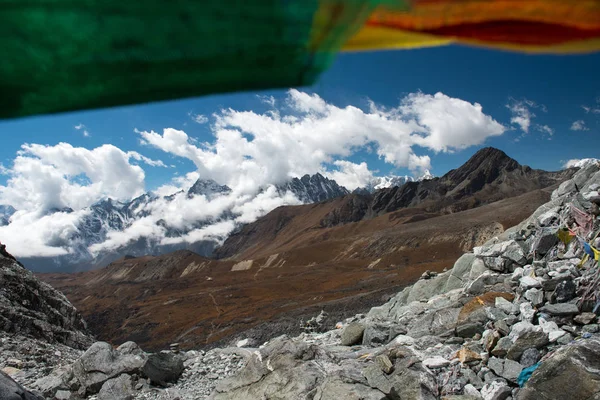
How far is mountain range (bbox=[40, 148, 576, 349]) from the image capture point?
1785 inches

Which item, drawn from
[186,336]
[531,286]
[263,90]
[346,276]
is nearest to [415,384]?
[531,286]

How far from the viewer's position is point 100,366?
9.13 meters

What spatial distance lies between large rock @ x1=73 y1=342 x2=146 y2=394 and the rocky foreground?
25 mm

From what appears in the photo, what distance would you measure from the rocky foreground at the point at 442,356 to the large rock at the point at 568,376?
13mm

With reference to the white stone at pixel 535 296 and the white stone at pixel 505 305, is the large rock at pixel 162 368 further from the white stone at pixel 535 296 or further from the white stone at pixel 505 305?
the white stone at pixel 535 296

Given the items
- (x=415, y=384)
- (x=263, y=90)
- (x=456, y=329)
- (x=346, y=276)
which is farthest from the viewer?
(x=346, y=276)

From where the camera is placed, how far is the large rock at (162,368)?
9.21 meters

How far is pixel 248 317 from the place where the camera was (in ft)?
149

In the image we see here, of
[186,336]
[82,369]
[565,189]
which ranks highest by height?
[565,189]

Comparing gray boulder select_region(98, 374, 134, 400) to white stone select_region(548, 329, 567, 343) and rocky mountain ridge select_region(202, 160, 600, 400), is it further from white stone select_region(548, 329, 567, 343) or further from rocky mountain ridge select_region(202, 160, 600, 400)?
A: white stone select_region(548, 329, 567, 343)

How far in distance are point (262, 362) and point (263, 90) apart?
753 centimetres

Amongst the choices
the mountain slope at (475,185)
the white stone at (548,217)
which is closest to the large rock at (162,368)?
the white stone at (548,217)

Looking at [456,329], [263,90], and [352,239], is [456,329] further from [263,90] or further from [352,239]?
[352,239]

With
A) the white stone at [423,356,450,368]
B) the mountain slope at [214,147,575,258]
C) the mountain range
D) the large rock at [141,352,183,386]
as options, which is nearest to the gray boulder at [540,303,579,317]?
the white stone at [423,356,450,368]
